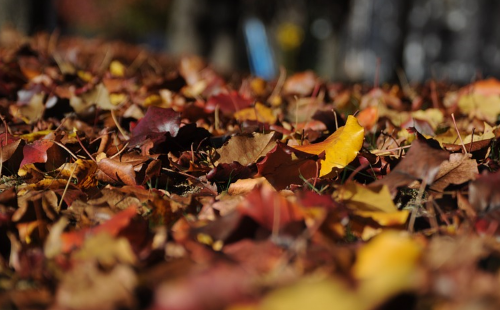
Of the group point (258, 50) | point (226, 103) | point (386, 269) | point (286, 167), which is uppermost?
point (386, 269)

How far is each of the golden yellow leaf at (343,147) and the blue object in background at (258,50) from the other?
14383 mm

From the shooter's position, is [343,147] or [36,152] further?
[36,152]

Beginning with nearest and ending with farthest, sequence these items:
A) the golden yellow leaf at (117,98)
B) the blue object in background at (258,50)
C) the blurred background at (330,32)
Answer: the golden yellow leaf at (117,98) < the blurred background at (330,32) < the blue object in background at (258,50)

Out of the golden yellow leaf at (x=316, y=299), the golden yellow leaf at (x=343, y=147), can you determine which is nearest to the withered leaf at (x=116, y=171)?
the golden yellow leaf at (x=343, y=147)

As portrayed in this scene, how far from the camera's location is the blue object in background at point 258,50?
16703mm

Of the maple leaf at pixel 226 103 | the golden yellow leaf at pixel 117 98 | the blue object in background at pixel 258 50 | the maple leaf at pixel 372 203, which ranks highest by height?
the maple leaf at pixel 372 203

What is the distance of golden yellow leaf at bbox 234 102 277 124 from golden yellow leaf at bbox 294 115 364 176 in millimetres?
558

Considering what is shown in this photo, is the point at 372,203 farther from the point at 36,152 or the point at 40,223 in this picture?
the point at 36,152

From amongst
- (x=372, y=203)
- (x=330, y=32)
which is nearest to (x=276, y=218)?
(x=372, y=203)

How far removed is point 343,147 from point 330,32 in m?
20.0

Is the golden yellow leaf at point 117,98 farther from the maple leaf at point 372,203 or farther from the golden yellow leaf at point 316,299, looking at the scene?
the golden yellow leaf at point 316,299

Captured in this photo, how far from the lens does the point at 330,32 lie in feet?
68.5

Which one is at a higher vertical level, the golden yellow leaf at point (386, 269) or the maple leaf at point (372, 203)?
the golden yellow leaf at point (386, 269)

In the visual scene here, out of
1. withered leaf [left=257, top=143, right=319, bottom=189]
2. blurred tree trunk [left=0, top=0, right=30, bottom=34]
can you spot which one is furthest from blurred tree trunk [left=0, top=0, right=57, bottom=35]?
withered leaf [left=257, top=143, right=319, bottom=189]
